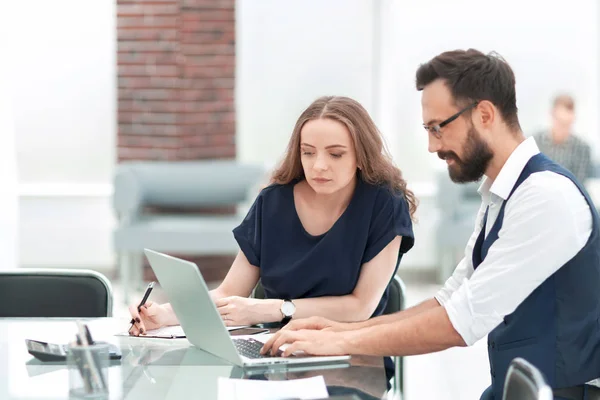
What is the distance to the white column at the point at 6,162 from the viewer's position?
175 inches

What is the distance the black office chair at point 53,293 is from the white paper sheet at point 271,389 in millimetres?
1075

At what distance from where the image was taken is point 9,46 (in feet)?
15.1

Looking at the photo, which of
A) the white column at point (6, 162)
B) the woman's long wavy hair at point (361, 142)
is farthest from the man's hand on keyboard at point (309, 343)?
the white column at point (6, 162)

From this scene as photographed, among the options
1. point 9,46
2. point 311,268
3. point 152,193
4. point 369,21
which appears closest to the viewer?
point 311,268

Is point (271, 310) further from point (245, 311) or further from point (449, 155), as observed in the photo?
point (449, 155)

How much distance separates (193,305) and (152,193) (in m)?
4.91

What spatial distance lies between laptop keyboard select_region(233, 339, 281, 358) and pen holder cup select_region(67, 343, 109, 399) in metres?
0.38

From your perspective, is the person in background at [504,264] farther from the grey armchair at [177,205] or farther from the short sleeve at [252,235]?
the grey armchair at [177,205]

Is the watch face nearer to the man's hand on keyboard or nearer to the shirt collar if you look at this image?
the man's hand on keyboard

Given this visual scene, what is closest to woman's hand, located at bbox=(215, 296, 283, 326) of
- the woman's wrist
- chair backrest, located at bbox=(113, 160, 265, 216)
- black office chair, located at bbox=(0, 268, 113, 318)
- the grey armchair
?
the woman's wrist

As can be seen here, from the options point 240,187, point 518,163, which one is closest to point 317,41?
point 240,187

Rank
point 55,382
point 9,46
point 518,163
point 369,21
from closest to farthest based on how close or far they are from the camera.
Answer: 1. point 55,382
2. point 518,163
3. point 9,46
4. point 369,21

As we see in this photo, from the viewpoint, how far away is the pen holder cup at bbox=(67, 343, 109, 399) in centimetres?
189

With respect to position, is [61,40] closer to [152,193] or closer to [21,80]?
[21,80]
